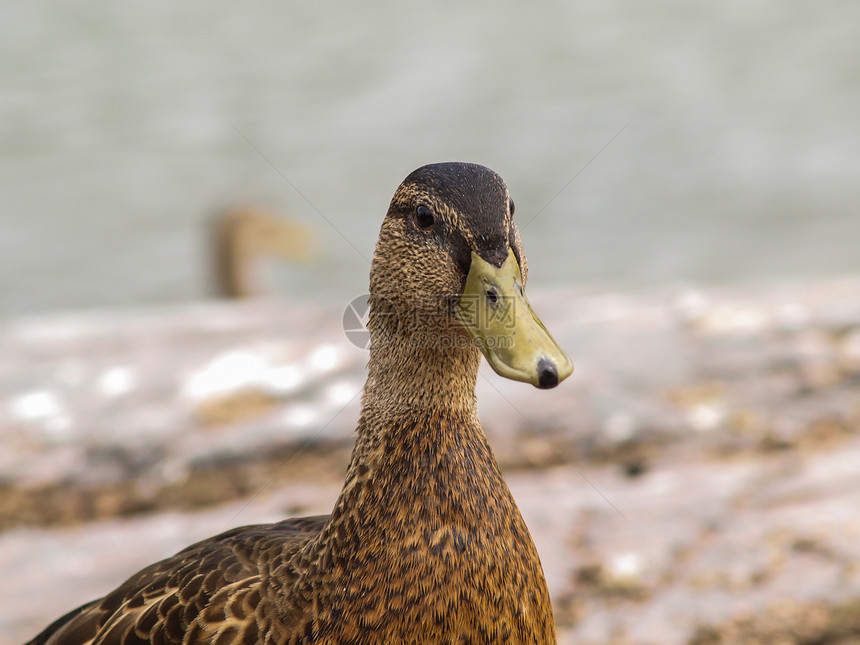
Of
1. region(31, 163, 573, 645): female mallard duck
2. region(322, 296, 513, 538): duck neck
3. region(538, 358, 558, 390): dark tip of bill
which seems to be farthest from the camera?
region(322, 296, 513, 538): duck neck

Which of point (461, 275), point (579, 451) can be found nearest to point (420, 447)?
point (461, 275)

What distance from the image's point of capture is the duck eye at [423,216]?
1872 mm

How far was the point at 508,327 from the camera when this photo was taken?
172cm

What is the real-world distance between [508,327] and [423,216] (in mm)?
302

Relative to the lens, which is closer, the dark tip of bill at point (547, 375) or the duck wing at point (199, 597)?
the dark tip of bill at point (547, 375)

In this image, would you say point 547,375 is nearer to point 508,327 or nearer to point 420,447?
point 508,327

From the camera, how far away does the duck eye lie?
187 centimetres

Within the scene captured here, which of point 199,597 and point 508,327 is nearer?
point 508,327

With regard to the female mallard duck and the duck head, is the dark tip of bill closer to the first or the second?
the duck head

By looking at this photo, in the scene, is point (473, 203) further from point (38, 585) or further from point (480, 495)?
point (38, 585)

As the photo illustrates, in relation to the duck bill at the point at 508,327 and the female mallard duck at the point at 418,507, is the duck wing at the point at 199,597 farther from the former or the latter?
the duck bill at the point at 508,327

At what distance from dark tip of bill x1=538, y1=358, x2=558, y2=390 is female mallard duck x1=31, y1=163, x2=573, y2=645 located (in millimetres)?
122

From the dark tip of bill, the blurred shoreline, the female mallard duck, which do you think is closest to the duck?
the blurred shoreline

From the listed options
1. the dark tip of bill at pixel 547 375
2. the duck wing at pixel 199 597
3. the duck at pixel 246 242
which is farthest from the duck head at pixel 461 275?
the duck at pixel 246 242
